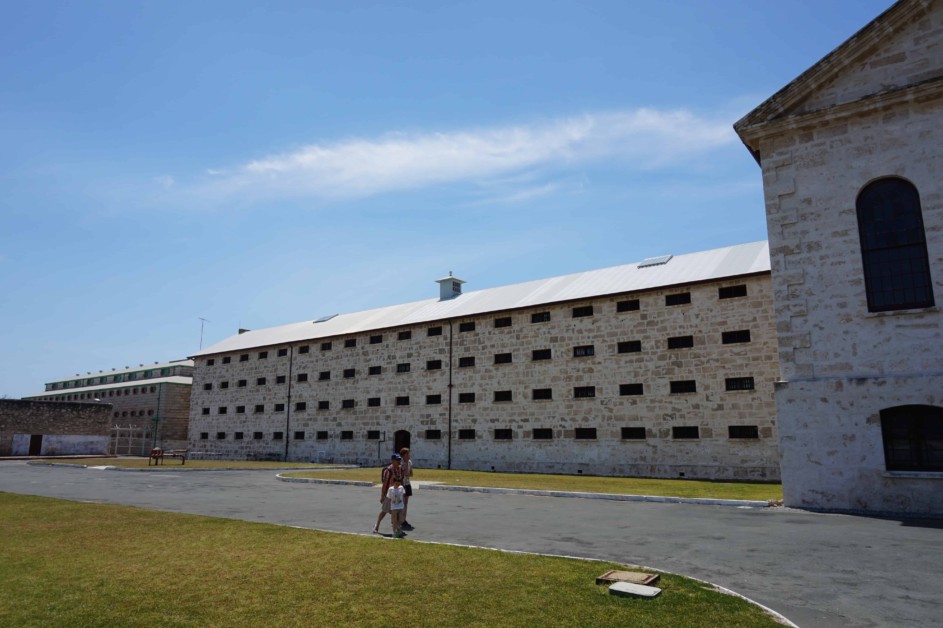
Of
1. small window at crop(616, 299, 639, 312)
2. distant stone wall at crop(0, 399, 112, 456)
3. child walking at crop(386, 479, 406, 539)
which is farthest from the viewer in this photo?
distant stone wall at crop(0, 399, 112, 456)

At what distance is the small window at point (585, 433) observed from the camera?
25.6 meters

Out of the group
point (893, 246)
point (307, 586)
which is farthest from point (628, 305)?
point (307, 586)

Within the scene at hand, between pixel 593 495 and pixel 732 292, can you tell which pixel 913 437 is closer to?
pixel 593 495

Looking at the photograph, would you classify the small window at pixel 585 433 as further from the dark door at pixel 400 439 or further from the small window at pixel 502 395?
the dark door at pixel 400 439

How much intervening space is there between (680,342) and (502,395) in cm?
873

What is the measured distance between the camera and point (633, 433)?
24.5 metres

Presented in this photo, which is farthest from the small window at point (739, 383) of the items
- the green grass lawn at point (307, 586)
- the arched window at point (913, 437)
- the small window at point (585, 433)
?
the green grass lawn at point (307, 586)

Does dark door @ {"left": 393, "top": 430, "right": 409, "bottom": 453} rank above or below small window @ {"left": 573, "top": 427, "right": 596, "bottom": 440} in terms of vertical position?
below

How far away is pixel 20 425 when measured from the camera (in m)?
45.2

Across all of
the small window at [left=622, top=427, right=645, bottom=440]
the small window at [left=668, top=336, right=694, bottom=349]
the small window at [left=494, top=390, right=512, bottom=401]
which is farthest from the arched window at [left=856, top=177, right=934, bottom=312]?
the small window at [left=494, top=390, right=512, bottom=401]

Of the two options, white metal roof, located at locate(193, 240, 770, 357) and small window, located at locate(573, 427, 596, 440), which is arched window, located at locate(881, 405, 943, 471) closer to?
white metal roof, located at locate(193, 240, 770, 357)

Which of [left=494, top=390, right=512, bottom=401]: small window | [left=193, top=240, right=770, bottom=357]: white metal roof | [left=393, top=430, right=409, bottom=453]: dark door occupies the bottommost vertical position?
[left=393, top=430, right=409, bottom=453]: dark door

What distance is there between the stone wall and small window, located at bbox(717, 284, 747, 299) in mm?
137

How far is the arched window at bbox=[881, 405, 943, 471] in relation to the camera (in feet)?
40.1
